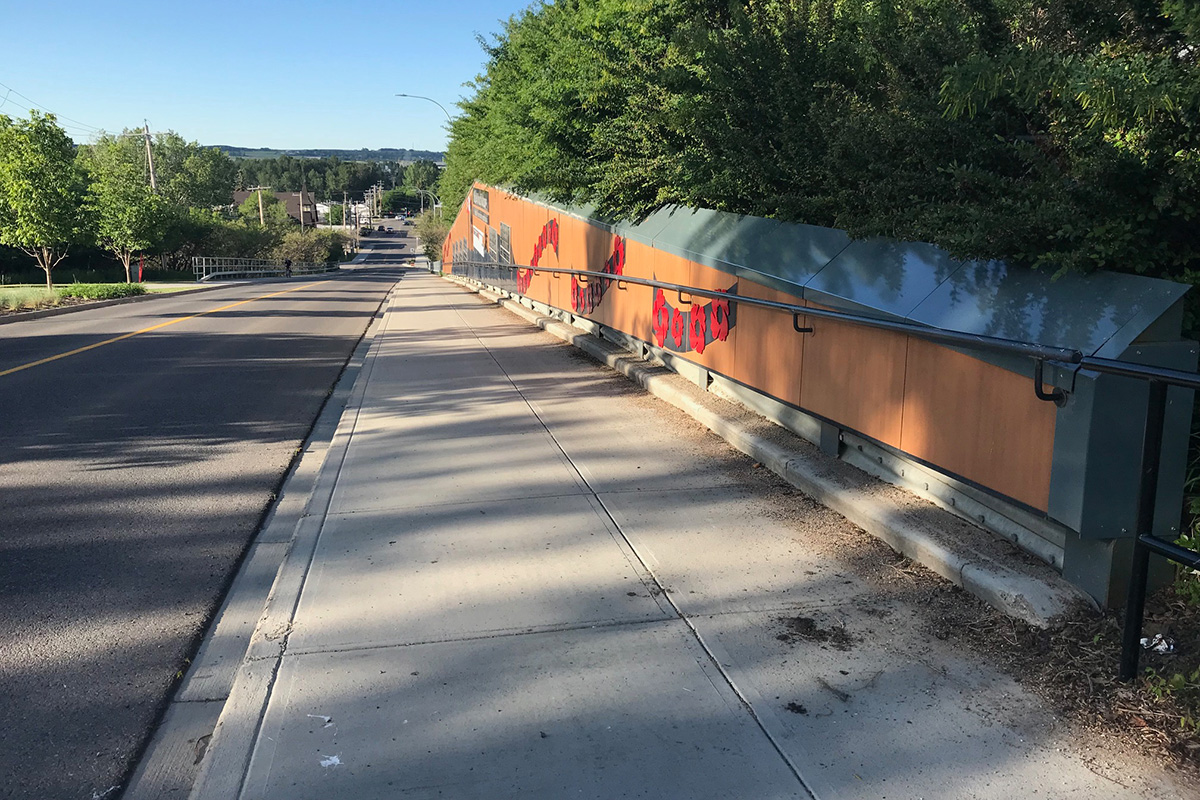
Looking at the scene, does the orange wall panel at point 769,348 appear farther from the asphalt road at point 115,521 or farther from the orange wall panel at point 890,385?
the asphalt road at point 115,521

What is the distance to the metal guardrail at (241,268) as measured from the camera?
68463 mm

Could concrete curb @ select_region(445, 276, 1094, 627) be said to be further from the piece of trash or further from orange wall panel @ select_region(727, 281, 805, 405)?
orange wall panel @ select_region(727, 281, 805, 405)

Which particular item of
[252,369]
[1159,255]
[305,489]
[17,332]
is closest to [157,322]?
[17,332]

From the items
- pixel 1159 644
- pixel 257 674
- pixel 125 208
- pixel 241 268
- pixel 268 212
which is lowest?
pixel 241 268

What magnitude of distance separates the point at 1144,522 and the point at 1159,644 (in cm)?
60

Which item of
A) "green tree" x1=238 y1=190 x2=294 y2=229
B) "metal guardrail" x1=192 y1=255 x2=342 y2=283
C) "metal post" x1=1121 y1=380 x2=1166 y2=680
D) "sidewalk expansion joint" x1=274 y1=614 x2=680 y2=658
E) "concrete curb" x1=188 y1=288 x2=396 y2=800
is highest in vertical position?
"green tree" x1=238 y1=190 x2=294 y2=229

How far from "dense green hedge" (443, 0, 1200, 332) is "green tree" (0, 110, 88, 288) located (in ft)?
97.9

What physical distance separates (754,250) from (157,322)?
17737 mm

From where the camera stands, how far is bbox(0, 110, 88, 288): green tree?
32.3m

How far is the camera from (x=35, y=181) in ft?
109

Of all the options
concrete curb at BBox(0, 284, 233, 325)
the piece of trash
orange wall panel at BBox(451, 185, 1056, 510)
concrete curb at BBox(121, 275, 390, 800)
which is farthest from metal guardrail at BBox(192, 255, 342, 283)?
the piece of trash

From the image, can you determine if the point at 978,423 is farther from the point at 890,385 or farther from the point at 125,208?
the point at 125,208

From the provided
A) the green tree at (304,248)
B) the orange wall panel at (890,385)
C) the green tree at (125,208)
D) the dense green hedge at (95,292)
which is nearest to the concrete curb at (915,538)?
the orange wall panel at (890,385)

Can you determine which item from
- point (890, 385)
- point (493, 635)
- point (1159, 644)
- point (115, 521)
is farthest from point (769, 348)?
point (115, 521)
